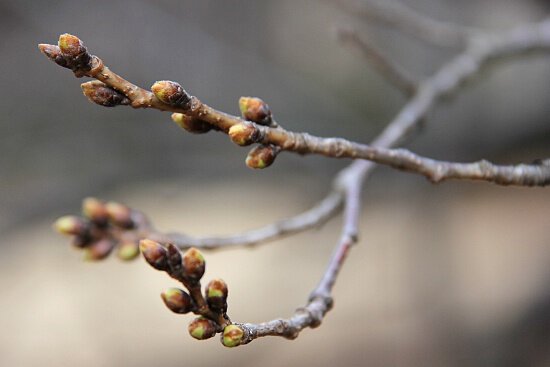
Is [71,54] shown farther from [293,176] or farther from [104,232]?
[293,176]

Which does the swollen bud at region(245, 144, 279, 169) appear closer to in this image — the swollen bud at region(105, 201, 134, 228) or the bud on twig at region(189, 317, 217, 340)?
the bud on twig at region(189, 317, 217, 340)

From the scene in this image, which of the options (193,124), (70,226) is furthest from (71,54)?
(70,226)

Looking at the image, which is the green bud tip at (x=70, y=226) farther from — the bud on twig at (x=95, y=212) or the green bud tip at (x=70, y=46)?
the green bud tip at (x=70, y=46)

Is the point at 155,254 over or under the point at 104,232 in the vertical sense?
under

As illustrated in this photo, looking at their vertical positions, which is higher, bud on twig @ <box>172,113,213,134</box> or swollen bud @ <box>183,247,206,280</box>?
bud on twig @ <box>172,113,213,134</box>

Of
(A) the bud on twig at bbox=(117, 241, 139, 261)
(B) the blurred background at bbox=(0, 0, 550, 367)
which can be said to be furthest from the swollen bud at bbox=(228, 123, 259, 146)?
(B) the blurred background at bbox=(0, 0, 550, 367)

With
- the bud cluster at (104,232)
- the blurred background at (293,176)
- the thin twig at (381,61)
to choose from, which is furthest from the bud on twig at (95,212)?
the blurred background at (293,176)

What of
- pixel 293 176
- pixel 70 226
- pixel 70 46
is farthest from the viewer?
pixel 293 176
